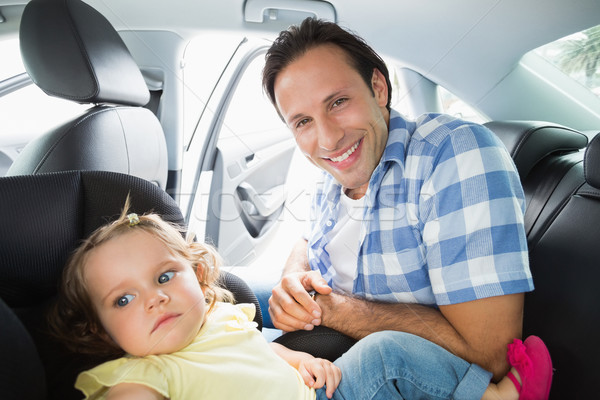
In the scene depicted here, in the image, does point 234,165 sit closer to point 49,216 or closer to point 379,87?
point 379,87

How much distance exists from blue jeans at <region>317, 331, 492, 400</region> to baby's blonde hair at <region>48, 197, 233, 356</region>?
0.50 metres

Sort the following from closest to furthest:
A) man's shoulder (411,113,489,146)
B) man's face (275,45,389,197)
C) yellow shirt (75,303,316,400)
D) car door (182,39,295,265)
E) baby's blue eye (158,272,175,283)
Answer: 1. yellow shirt (75,303,316,400)
2. baby's blue eye (158,272,175,283)
3. man's shoulder (411,113,489,146)
4. man's face (275,45,389,197)
5. car door (182,39,295,265)

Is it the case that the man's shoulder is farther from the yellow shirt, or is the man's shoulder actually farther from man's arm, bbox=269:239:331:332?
the yellow shirt

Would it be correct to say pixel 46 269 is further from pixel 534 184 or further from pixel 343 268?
pixel 534 184

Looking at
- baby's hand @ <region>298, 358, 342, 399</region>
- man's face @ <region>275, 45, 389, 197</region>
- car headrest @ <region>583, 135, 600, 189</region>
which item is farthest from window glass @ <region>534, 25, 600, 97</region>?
baby's hand @ <region>298, 358, 342, 399</region>

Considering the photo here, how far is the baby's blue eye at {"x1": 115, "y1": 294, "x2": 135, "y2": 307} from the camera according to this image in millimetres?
803

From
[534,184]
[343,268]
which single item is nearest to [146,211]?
[343,268]

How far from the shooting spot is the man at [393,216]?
876 mm

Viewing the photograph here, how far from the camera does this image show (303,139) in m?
1.24

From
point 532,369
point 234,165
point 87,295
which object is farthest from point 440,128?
point 234,165

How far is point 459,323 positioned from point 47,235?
38.1 inches

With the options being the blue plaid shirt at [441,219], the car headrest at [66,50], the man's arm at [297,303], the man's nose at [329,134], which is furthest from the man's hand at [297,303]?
the car headrest at [66,50]

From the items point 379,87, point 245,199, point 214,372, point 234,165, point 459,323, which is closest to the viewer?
point 214,372

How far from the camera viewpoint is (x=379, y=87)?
1.28m
